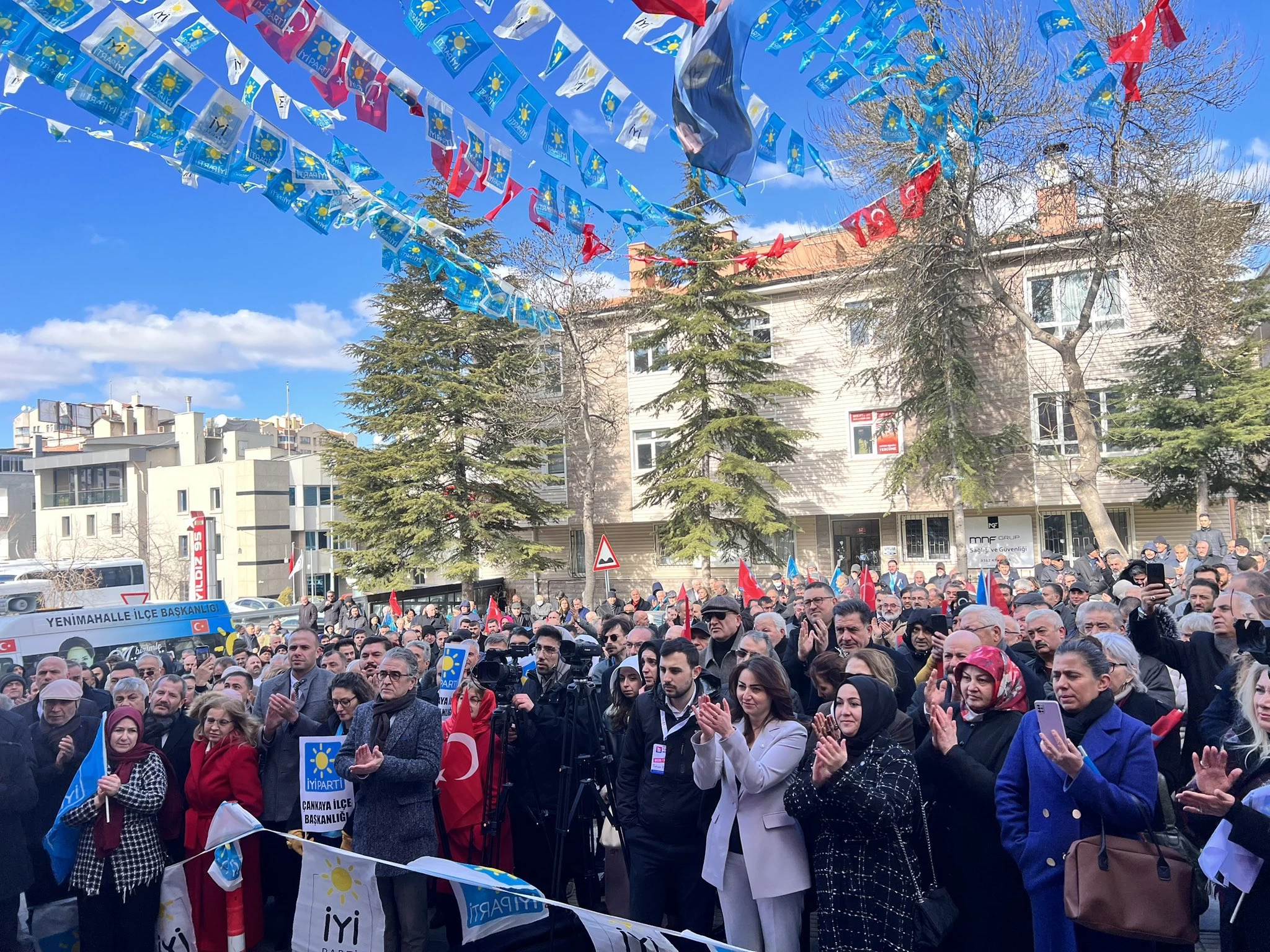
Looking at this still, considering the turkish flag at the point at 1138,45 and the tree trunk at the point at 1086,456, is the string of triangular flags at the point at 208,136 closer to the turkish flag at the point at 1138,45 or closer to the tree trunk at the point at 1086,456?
the turkish flag at the point at 1138,45

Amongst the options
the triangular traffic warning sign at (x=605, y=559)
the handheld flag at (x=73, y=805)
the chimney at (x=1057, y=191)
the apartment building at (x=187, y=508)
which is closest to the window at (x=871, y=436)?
the chimney at (x=1057, y=191)

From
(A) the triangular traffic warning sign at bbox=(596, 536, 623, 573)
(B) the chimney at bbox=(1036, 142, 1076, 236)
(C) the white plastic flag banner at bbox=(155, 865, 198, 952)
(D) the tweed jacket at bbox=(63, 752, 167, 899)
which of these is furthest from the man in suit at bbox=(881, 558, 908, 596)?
(D) the tweed jacket at bbox=(63, 752, 167, 899)

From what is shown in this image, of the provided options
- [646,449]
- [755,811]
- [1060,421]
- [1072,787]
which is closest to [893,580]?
[1060,421]

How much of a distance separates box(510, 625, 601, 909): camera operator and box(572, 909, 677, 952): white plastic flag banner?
1.85 meters

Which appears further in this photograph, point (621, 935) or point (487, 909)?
point (487, 909)

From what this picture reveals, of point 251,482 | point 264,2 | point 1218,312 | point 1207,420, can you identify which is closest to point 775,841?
point 264,2

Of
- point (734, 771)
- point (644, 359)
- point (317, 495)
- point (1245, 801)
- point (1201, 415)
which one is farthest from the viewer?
point (317, 495)

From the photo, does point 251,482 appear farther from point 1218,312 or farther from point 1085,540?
point 1218,312

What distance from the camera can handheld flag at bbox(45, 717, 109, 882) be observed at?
515 cm

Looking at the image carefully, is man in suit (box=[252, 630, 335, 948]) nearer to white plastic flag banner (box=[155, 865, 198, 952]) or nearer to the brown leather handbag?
white plastic flag banner (box=[155, 865, 198, 952])

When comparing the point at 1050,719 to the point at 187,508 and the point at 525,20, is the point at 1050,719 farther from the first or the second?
the point at 187,508

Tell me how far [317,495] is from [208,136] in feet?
155

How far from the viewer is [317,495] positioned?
5191 centimetres

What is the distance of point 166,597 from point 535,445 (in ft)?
100
